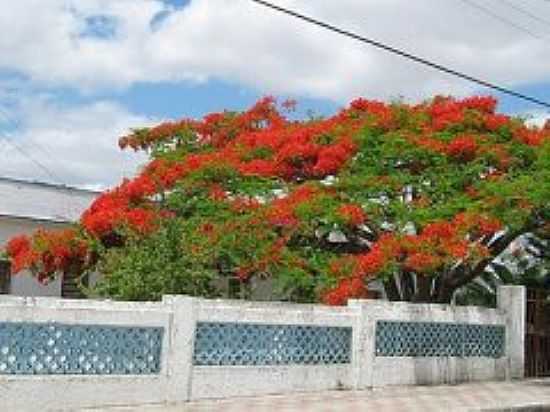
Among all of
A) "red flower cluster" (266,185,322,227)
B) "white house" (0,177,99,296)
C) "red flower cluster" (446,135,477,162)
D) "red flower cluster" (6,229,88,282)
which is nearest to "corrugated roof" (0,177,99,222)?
"white house" (0,177,99,296)

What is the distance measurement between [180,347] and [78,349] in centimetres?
130

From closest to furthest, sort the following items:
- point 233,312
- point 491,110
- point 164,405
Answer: point 164,405 → point 233,312 → point 491,110

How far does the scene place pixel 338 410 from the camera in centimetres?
1132

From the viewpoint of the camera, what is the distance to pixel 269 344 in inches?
488

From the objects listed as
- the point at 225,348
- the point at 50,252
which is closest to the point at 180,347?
the point at 225,348

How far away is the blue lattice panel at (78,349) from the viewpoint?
32.9 feet

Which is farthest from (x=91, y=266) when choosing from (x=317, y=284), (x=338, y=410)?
(x=338, y=410)

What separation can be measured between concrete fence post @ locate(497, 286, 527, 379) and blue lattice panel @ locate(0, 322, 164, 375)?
7.08m

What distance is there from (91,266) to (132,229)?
1852mm

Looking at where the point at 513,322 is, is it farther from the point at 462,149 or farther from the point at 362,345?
the point at 362,345

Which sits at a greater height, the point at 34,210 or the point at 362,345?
the point at 34,210

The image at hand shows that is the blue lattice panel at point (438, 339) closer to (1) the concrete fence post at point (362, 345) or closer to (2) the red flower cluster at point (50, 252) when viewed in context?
(1) the concrete fence post at point (362, 345)

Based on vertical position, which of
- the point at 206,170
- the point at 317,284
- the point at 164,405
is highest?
the point at 206,170

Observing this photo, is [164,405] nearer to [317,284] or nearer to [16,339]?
[16,339]
